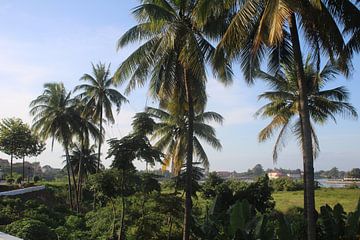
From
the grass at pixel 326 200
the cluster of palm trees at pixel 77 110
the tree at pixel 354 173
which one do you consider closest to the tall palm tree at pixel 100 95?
the cluster of palm trees at pixel 77 110

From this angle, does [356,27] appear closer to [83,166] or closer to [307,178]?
[307,178]

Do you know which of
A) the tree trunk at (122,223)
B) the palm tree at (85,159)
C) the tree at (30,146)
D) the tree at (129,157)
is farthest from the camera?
the tree at (30,146)

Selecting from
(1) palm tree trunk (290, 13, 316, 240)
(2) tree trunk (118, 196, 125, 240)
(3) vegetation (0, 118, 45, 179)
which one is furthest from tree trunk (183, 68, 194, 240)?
(3) vegetation (0, 118, 45, 179)

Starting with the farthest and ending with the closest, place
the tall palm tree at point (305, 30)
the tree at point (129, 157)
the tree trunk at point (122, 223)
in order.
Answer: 1. the tree at point (129, 157)
2. the tree trunk at point (122, 223)
3. the tall palm tree at point (305, 30)

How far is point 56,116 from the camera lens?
4022 centimetres

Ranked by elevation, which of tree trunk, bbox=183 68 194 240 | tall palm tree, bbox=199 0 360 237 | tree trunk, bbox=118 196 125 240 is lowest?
tree trunk, bbox=118 196 125 240

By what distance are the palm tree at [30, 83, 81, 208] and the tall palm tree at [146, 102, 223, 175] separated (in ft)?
37.6

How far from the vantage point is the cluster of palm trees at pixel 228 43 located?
12133 millimetres

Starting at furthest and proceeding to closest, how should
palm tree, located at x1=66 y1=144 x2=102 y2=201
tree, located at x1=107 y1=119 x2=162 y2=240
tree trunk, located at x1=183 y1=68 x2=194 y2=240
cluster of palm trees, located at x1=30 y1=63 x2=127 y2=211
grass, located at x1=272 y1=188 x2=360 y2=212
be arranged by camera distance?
palm tree, located at x1=66 y1=144 x2=102 y2=201 → cluster of palm trees, located at x1=30 y1=63 x2=127 y2=211 → grass, located at x1=272 y1=188 x2=360 y2=212 → tree, located at x1=107 y1=119 x2=162 y2=240 → tree trunk, located at x1=183 y1=68 x2=194 y2=240

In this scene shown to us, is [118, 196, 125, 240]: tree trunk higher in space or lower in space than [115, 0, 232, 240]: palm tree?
lower

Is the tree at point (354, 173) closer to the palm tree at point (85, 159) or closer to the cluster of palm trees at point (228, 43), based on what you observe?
the palm tree at point (85, 159)

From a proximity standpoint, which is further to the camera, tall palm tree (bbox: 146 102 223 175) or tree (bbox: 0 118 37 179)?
tree (bbox: 0 118 37 179)

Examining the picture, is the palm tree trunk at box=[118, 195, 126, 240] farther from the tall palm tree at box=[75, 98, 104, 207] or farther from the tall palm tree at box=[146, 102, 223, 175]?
the tall palm tree at box=[75, 98, 104, 207]

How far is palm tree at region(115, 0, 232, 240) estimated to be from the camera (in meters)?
16.4
